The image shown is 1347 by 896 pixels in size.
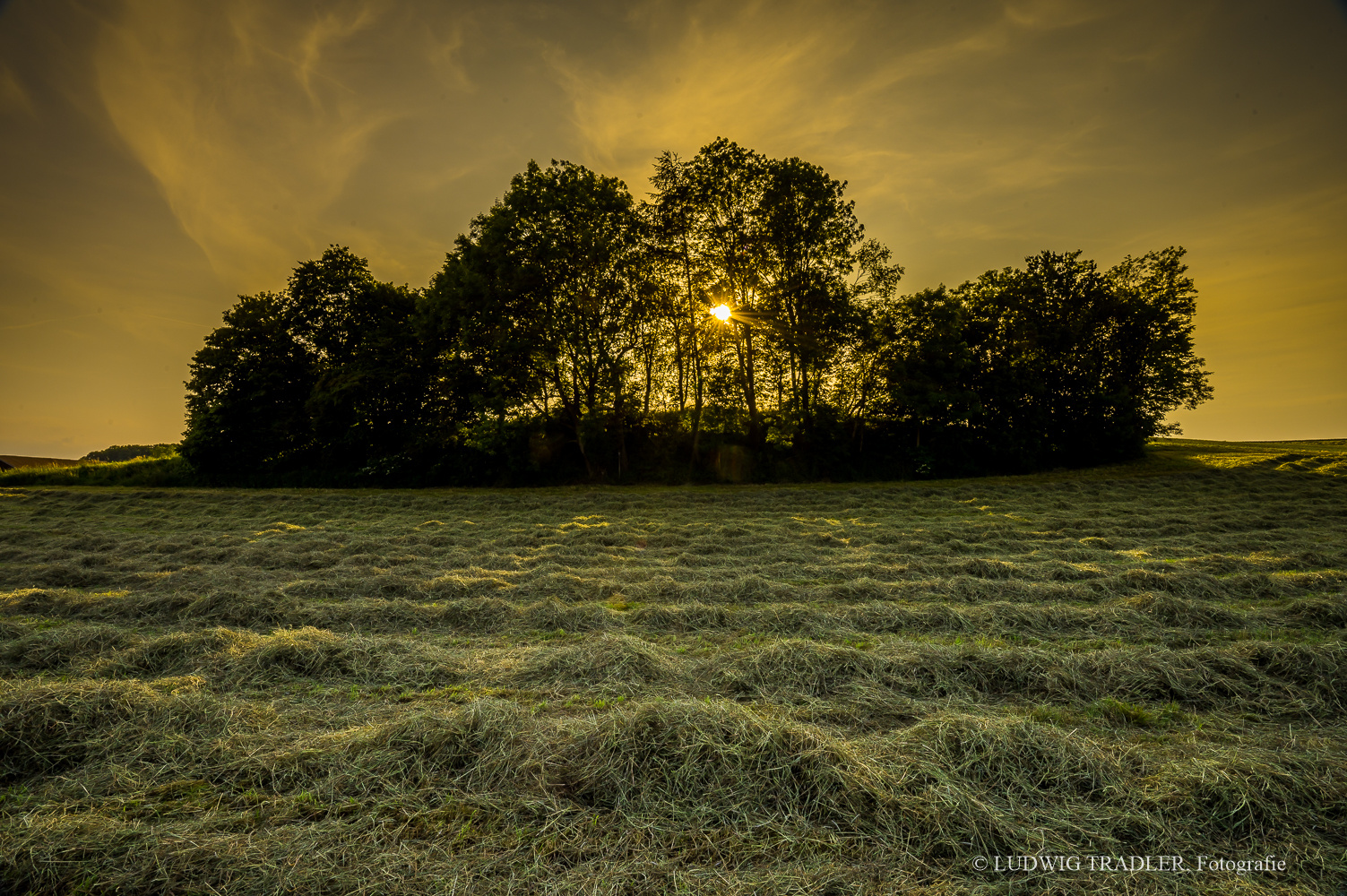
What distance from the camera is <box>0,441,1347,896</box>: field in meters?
2.84

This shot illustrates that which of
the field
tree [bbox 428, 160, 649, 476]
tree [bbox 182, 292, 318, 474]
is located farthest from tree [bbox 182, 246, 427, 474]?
the field

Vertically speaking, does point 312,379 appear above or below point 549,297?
below

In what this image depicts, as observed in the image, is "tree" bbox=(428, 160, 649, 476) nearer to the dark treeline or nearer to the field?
the dark treeline

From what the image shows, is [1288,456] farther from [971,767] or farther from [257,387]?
[257,387]

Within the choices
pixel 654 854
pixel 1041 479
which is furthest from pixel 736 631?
pixel 1041 479

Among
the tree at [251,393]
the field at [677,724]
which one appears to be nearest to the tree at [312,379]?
the tree at [251,393]

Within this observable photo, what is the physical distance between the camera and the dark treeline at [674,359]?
24.0 metres

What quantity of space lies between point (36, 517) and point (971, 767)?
23260 mm

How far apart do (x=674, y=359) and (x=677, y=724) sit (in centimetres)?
2401

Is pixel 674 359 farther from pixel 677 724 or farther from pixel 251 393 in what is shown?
pixel 677 724

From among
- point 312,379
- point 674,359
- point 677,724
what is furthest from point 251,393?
point 677,724

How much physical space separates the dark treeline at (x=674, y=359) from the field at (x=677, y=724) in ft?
51.8

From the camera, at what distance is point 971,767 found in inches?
137

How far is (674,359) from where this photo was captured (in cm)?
2702
